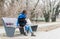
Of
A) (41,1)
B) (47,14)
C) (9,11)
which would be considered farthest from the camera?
(47,14)

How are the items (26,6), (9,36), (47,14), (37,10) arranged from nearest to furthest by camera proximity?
(9,36), (26,6), (37,10), (47,14)

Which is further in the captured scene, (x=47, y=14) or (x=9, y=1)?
(x=47, y=14)

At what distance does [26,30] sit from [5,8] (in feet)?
42.0

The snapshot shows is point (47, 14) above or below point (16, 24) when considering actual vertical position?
below

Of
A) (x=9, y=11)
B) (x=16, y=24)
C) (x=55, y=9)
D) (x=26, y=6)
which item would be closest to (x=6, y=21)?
(x=16, y=24)

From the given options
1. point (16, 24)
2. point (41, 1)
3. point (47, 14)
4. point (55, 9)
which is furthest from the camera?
point (55, 9)

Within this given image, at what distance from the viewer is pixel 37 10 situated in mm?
31750

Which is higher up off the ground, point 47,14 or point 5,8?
point 5,8

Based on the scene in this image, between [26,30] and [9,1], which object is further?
[9,1]

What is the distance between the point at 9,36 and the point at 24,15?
1544 mm

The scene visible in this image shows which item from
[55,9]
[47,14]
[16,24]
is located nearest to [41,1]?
[47,14]

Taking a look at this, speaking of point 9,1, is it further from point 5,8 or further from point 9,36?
point 9,36

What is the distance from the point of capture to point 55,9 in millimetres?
43844

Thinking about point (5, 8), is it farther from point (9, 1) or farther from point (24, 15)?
point (24, 15)
